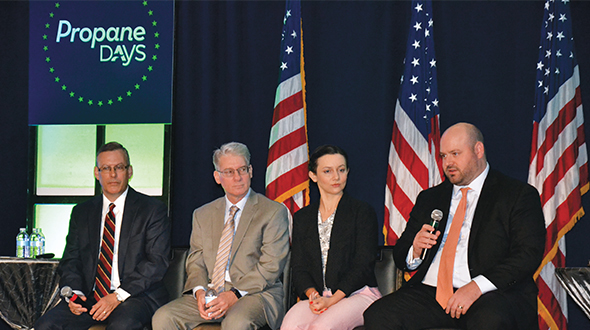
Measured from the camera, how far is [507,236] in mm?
2963

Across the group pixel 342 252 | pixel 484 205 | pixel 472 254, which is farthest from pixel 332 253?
pixel 484 205

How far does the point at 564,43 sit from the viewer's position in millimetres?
4477

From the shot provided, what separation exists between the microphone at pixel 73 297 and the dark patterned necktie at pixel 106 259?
0.27 ft

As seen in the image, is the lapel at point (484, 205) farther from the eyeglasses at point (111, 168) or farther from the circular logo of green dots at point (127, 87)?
the circular logo of green dots at point (127, 87)

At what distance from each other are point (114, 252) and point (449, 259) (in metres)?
2.06

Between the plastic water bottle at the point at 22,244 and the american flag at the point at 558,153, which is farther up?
the american flag at the point at 558,153

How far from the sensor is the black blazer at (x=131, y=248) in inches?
137

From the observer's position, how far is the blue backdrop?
16.3 ft

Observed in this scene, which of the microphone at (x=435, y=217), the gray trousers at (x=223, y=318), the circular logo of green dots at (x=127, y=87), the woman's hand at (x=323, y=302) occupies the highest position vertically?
the circular logo of green dots at (x=127, y=87)

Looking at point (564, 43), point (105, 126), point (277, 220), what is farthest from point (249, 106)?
point (564, 43)

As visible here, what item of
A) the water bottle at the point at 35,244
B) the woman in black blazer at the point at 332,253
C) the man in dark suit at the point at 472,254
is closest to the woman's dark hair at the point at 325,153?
the woman in black blazer at the point at 332,253

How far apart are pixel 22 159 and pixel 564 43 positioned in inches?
201

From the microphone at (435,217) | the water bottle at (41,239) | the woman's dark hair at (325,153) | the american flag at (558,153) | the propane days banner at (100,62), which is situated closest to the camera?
the microphone at (435,217)

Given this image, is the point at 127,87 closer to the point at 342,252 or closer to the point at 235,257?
the point at 235,257
